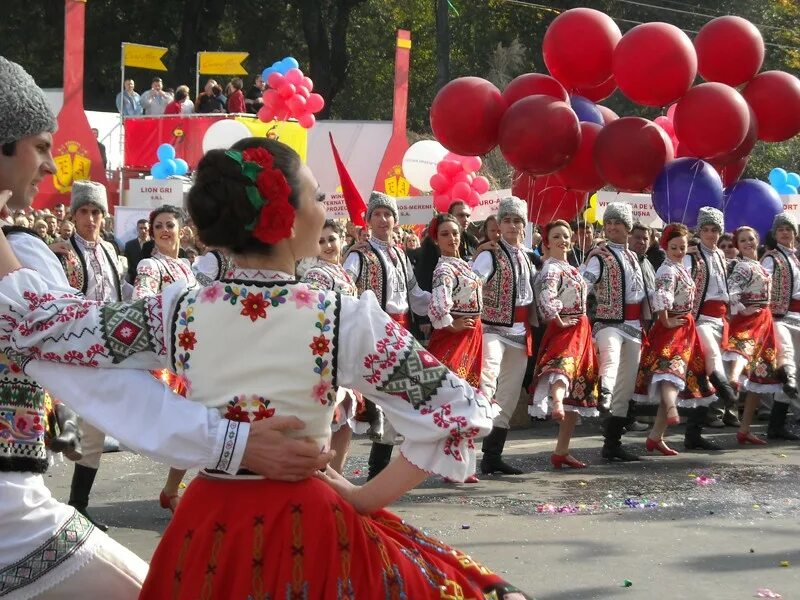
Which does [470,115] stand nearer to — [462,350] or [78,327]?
[462,350]

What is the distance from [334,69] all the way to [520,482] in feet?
88.1

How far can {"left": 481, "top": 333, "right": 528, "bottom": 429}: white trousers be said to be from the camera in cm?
868

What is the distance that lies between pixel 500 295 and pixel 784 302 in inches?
130

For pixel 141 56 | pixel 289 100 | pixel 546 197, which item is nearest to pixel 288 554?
pixel 546 197

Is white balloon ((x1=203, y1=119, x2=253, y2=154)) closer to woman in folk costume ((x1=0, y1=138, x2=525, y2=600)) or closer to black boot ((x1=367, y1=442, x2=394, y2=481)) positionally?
black boot ((x1=367, y1=442, x2=394, y2=481))

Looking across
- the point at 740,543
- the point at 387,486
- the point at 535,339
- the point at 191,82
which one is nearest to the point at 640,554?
the point at 740,543

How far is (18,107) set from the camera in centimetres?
295

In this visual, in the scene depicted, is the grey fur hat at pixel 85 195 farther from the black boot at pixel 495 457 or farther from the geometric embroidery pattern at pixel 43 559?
the geometric embroidery pattern at pixel 43 559

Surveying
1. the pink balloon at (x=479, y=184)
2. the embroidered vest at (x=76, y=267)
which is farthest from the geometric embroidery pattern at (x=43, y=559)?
the pink balloon at (x=479, y=184)

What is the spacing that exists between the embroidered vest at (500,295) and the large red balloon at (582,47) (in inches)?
105

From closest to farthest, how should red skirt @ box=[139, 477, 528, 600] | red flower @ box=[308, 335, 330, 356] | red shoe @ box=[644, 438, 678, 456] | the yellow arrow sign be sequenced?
red skirt @ box=[139, 477, 528, 600], red flower @ box=[308, 335, 330, 356], red shoe @ box=[644, 438, 678, 456], the yellow arrow sign

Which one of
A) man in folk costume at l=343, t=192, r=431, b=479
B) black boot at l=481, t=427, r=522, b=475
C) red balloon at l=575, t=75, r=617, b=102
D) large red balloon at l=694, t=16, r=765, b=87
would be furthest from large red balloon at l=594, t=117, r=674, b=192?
black boot at l=481, t=427, r=522, b=475

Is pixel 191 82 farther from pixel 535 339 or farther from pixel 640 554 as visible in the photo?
pixel 640 554

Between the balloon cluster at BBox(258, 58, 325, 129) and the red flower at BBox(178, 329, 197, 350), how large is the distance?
14766 millimetres
